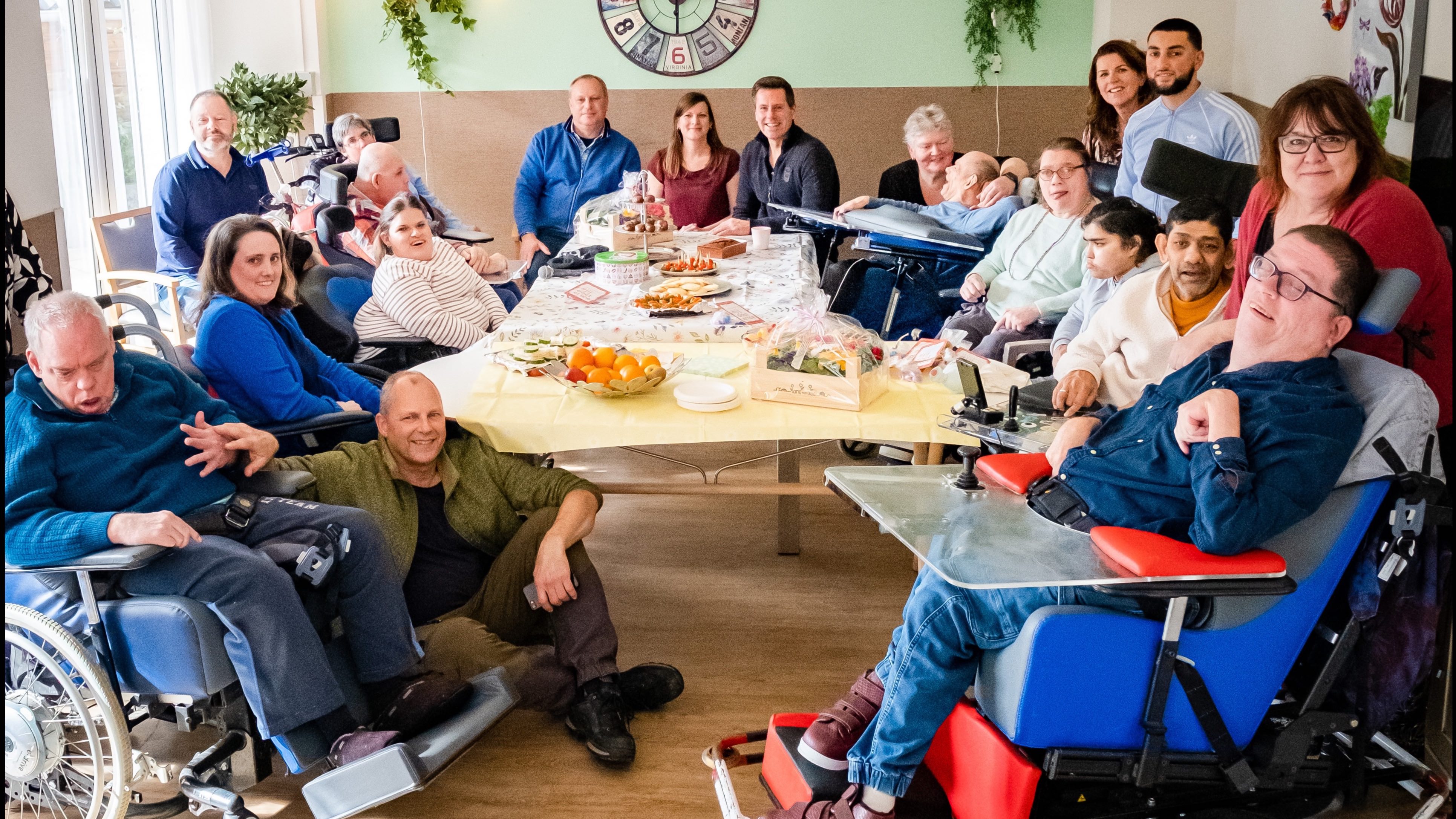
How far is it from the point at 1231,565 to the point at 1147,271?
1.37 m

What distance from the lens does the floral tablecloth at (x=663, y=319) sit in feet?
11.3

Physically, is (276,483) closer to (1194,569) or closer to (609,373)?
(609,373)

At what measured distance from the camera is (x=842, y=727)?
2.28 m

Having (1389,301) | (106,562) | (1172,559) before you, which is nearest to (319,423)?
(106,562)

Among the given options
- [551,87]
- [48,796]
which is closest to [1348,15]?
[48,796]

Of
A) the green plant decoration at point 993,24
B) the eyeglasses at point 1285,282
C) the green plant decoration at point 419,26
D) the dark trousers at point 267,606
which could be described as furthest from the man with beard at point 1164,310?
the green plant decoration at point 419,26

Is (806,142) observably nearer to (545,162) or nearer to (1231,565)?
(545,162)

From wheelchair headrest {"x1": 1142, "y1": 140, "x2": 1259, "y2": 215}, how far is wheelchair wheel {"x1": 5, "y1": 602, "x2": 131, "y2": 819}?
2.57 meters

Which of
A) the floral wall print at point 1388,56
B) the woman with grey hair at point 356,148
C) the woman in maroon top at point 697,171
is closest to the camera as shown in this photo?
the floral wall print at point 1388,56

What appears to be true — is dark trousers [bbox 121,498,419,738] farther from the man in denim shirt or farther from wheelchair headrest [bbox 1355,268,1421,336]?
wheelchair headrest [bbox 1355,268,1421,336]

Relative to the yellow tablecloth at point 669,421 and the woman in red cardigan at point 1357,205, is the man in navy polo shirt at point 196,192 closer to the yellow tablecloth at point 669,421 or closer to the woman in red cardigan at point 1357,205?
the yellow tablecloth at point 669,421

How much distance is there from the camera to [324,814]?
2.30 metres

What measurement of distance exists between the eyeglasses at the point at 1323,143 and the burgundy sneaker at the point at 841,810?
155 cm

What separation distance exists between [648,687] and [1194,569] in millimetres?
1362
